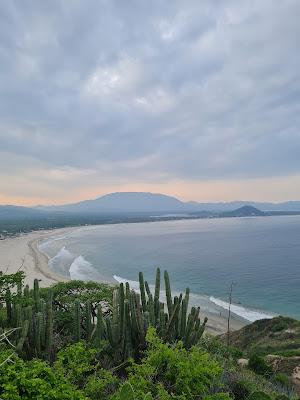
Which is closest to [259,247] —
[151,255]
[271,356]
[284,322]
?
[151,255]

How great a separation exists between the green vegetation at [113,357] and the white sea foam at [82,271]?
137ft

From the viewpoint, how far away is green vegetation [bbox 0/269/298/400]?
6449mm

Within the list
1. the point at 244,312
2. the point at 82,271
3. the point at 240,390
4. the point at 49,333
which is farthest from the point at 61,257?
the point at 240,390

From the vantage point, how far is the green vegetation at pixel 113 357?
645 cm

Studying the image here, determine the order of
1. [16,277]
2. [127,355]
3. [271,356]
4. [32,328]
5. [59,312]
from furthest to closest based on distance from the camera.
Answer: [271,356] < [59,312] < [16,277] < [127,355] < [32,328]

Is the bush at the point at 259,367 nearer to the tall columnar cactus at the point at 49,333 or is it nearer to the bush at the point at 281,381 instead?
the bush at the point at 281,381

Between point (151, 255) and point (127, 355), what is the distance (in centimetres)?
6961

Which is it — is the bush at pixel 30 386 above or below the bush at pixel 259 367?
above

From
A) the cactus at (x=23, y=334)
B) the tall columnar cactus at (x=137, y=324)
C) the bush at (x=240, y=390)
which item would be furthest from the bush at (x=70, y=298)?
the bush at (x=240, y=390)

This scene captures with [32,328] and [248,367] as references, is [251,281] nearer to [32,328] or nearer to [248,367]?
[248,367]

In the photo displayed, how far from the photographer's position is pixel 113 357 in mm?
9750

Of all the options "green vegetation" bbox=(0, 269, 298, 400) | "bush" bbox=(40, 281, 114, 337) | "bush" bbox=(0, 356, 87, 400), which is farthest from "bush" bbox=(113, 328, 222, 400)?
"bush" bbox=(40, 281, 114, 337)

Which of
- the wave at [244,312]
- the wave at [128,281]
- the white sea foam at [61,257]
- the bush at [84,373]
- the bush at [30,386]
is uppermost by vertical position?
the bush at [30,386]

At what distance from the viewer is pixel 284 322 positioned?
29438 mm
